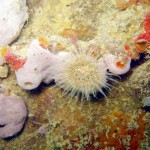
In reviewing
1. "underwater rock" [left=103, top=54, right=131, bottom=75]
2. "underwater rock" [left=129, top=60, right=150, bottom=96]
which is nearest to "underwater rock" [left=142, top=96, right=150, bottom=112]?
"underwater rock" [left=129, top=60, right=150, bottom=96]

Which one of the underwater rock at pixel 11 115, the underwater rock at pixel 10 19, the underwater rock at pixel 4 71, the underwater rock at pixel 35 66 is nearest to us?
the underwater rock at pixel 35 66

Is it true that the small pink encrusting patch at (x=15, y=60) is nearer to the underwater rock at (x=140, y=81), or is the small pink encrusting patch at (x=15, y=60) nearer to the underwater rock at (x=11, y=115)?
the underwater rock at (x=11, y=115)

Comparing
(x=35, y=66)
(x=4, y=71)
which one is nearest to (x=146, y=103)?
(x=35, y=66)

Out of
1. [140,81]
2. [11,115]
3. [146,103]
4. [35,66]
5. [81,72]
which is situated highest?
[81,72]

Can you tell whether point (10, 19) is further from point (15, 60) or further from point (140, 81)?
point (140, 81)

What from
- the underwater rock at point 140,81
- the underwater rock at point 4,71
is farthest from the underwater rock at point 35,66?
the underwater rock at point 140,81
